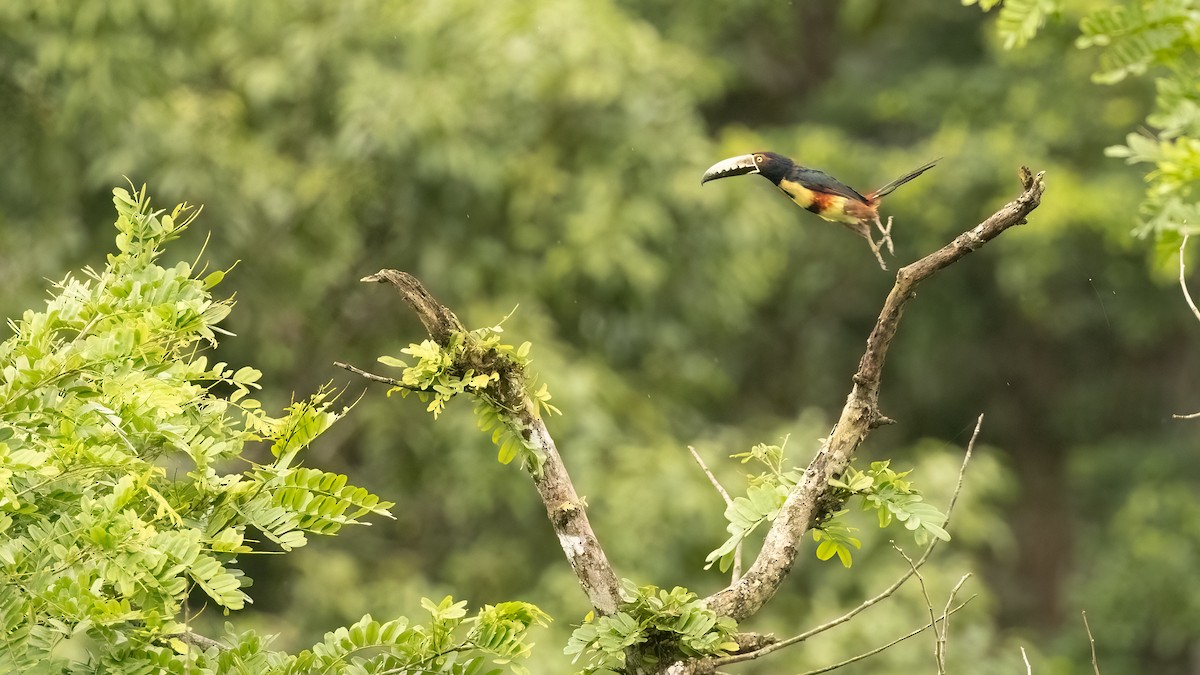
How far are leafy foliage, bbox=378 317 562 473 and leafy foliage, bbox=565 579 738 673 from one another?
23 cm

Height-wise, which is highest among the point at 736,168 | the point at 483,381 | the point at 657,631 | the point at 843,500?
the point at 483,381

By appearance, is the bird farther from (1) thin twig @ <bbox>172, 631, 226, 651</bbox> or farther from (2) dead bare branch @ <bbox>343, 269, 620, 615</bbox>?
(1) thin twig @ <bbox>172, 631, 226, 651</bbox>

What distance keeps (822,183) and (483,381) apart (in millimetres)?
569

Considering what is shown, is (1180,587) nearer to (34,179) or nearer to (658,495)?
(658,495)

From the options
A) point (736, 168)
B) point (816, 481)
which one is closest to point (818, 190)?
point (736, 168)

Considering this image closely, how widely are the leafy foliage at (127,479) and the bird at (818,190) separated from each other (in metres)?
0.73

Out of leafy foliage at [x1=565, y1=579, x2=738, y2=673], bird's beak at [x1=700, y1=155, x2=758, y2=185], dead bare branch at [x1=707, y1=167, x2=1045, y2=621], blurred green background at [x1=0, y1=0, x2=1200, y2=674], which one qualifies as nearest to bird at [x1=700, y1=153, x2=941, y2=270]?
bird's beak at [x1=700, y1=155, x2=758, y2=185]

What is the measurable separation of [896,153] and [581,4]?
8.30ft

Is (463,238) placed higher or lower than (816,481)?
higher

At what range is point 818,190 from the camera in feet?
7.06

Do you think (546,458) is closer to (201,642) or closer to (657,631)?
(657,631)

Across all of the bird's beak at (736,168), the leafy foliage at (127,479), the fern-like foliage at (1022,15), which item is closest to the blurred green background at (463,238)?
the bird's beak at (736,168)

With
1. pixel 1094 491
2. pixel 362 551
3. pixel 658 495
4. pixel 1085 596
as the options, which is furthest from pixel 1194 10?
pixel 1094 491

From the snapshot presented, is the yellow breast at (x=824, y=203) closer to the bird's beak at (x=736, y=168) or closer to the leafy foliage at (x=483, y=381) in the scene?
the bird's beak at (x=736, y=168)
